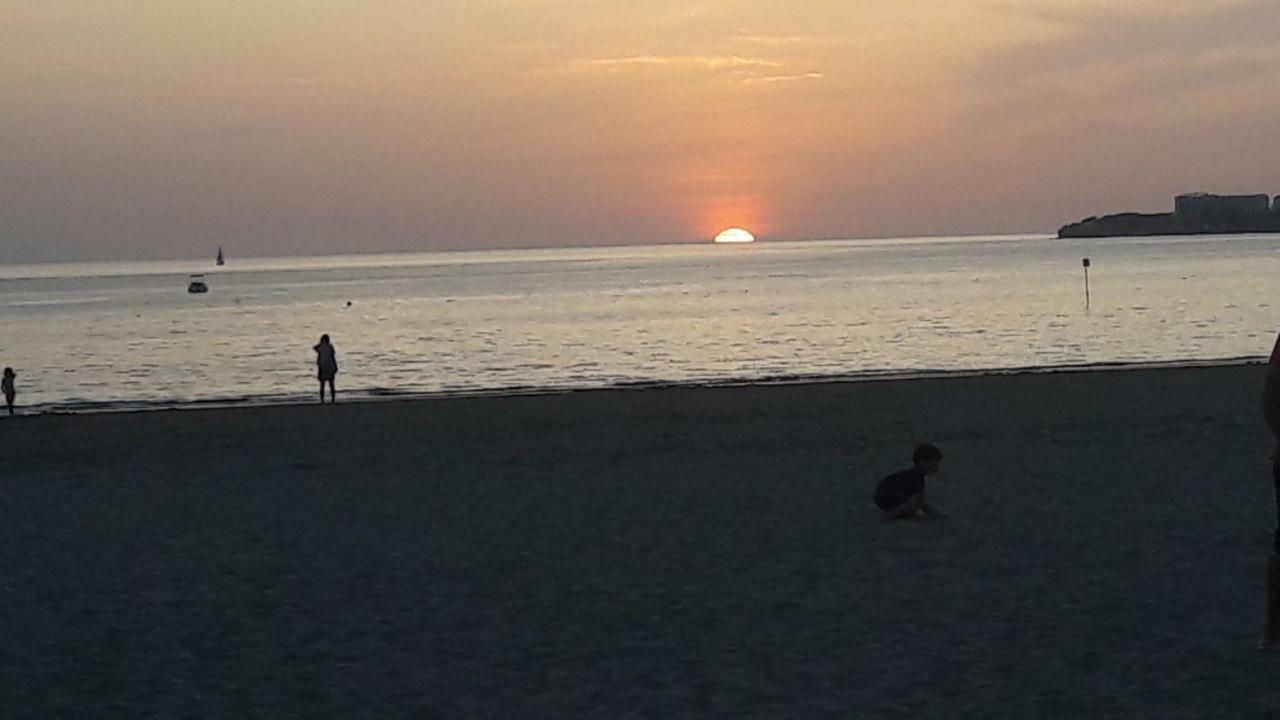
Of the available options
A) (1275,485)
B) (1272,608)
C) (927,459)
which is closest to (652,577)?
(927,459)

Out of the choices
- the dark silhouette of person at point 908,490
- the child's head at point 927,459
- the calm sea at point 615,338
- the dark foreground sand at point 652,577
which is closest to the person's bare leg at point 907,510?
the dark silhouette of person at point 908,490

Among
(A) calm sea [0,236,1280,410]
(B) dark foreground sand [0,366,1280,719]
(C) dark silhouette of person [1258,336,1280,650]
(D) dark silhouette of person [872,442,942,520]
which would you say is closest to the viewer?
(C) dark silhouette of person [1258,336,1280,650]

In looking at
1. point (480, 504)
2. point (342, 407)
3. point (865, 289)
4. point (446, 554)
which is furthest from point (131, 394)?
point (865, 289)

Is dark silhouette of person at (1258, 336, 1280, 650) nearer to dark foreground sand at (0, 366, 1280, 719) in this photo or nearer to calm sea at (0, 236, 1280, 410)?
dark foreground sand at (0, 366, 1280, 719)

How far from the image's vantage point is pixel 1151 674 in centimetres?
732

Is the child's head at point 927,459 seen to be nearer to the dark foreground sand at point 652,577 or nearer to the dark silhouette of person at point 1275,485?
the dark foreground sand at point 652,577

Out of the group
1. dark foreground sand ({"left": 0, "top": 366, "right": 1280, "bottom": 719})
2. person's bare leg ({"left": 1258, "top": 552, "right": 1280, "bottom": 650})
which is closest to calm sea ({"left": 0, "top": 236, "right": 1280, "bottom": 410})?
dark foreground sand ({"left": 0, "top": 366, "right": 1280, "bottom": 719})

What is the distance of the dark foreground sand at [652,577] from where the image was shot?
742 cm

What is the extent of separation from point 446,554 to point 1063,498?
17.4 ft

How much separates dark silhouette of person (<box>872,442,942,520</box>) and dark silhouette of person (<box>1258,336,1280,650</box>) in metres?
4.21

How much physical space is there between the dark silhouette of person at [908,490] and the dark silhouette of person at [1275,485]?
4.21 meters

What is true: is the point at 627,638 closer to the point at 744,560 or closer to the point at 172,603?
the point at 744,560

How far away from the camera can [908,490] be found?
12.0 meters

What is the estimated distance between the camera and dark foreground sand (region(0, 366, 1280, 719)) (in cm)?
742
